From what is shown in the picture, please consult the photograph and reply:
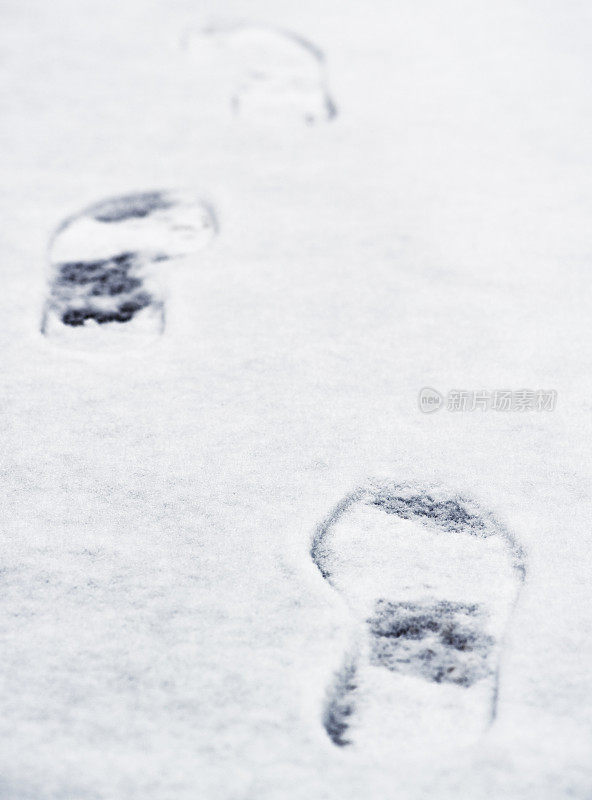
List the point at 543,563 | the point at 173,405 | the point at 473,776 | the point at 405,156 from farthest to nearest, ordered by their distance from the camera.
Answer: the point at 405,156 < the point at 173,405 < the point at 543,563 < the point at 473,776

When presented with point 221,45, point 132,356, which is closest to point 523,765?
point 132,356

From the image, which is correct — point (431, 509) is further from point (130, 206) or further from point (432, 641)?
point (130, 206)

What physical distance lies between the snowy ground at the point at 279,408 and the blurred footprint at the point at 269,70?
0.03m

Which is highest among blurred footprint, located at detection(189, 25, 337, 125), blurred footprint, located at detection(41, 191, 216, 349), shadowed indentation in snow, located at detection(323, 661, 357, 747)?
blurred footprint, located at detection(189, 25, 337, 125)

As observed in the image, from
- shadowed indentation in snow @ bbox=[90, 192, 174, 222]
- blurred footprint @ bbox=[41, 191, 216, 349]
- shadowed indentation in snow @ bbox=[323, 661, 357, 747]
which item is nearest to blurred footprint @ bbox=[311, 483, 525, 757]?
shadowed indentation in snow @ bbox=[323, 661, 357, 747]

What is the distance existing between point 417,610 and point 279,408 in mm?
388

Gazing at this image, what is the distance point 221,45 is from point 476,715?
1894 mm

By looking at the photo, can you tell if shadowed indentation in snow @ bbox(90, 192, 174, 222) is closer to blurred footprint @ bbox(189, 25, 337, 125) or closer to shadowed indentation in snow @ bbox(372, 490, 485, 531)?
blurred footprint @ bbox(189, 25, 337, 125)

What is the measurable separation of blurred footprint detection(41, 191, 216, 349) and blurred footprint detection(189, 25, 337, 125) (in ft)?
1.43

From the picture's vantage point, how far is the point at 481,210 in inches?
58.4

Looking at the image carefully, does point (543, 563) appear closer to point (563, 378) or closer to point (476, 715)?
point (476, 715)

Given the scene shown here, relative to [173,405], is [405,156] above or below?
above

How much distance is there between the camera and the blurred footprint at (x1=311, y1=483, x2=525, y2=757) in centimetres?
80

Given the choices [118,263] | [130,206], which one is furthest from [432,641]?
[130,206]
